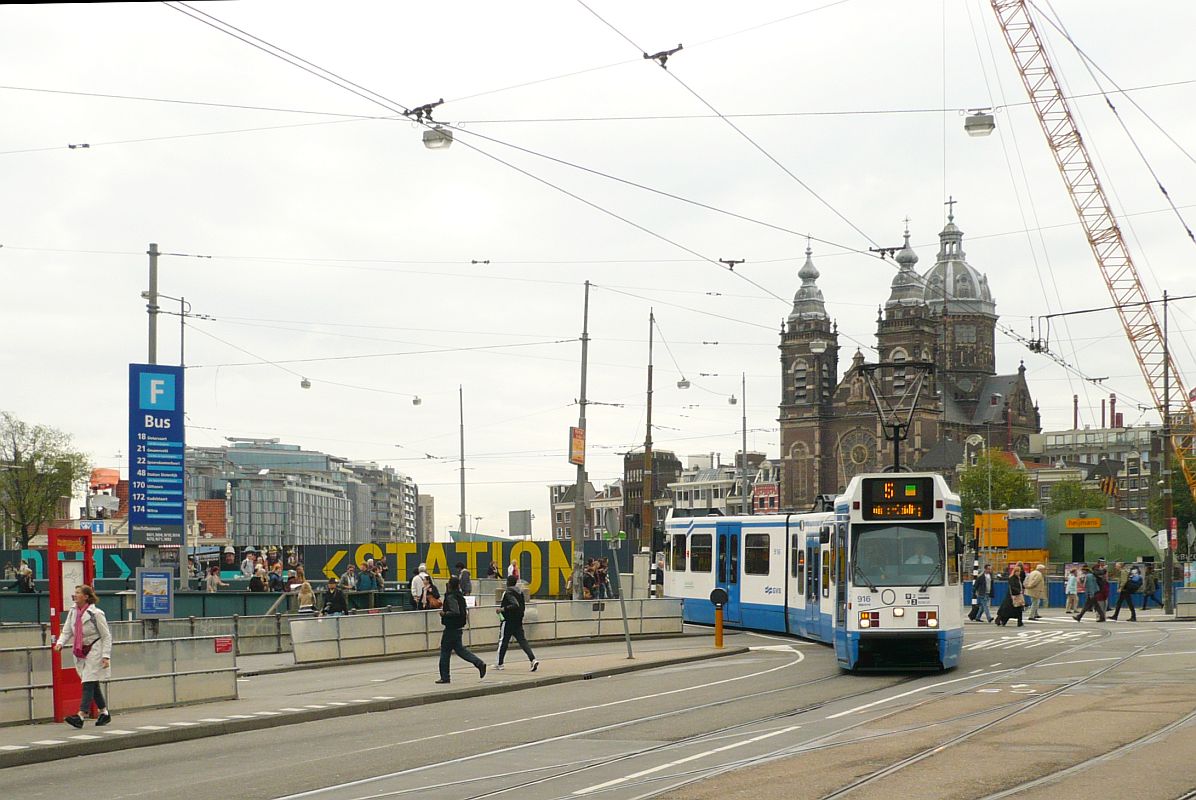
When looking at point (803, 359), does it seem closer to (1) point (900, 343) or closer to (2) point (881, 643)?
(1) point (900, 343)

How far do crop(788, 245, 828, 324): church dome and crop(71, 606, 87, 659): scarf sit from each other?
152819 millimetres

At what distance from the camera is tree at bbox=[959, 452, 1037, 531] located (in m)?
136

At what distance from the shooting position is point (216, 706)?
795 inches

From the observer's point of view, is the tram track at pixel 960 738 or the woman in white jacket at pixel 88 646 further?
the woman in white jacket at pixel 88 646

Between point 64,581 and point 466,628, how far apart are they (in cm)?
1279

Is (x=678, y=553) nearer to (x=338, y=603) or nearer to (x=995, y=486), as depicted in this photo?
(x=338, y=603)

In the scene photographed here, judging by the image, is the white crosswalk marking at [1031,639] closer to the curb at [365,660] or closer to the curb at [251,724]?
the curb at [365,660]

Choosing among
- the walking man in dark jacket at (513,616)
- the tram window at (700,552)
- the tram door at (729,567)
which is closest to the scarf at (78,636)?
the walking man in dark jacket at (513,616)

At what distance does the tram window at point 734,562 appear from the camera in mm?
36062

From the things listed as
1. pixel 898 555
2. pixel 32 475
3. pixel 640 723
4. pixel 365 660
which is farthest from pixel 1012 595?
pixel 32 475

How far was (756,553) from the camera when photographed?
3509 centimetres

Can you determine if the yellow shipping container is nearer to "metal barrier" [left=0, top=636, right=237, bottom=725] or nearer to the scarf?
"metal barrier" [left=0, top=636, right=237, bottom=725]

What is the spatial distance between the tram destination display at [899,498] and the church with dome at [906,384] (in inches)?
4992

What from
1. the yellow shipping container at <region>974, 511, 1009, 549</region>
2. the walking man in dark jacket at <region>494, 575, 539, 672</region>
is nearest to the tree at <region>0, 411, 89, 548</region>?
the yellow shipping container at <region>974, 511, 1009, 549</region>
